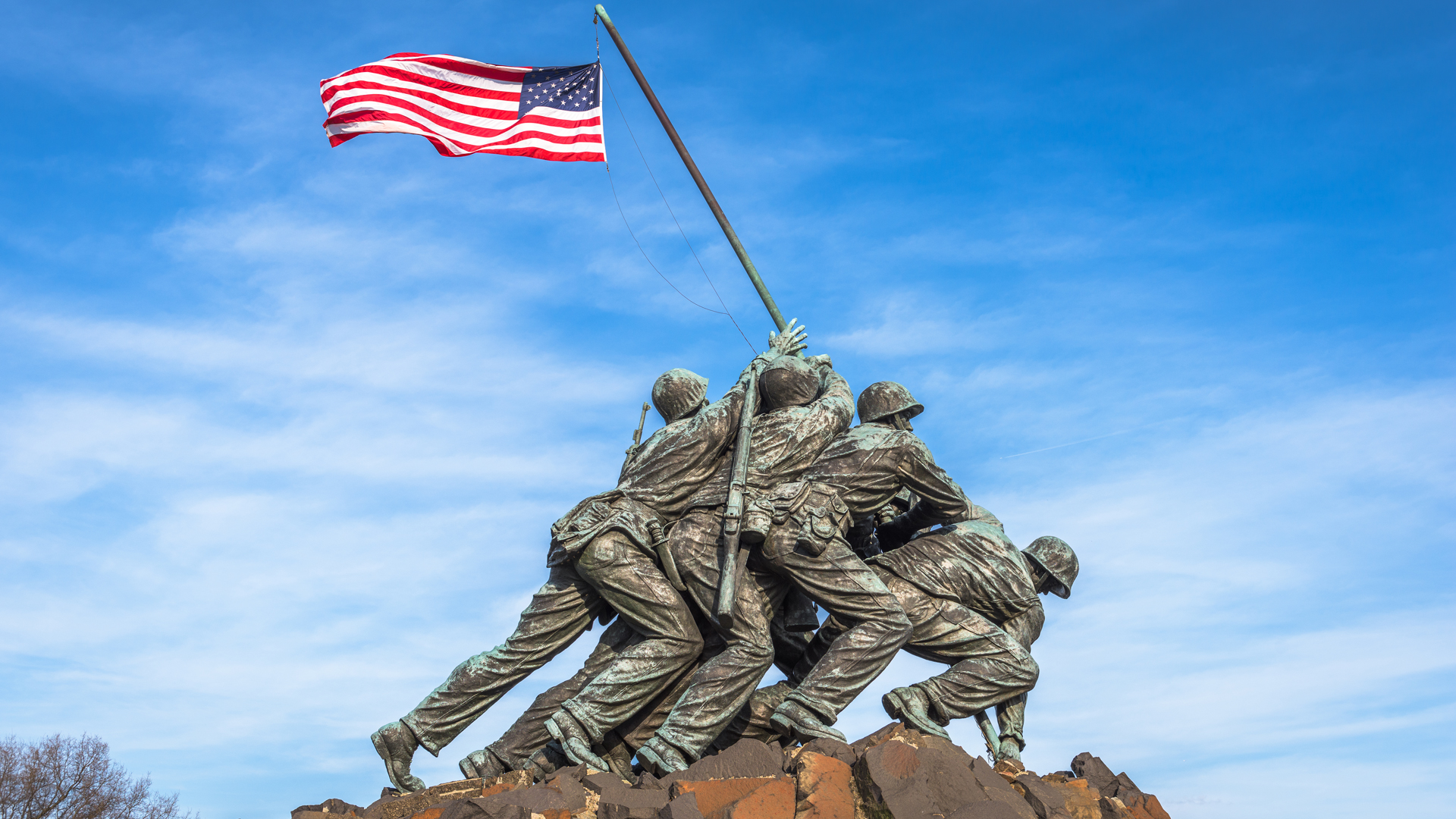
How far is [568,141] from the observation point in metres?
9.35

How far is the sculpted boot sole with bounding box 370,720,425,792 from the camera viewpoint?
24.8ft

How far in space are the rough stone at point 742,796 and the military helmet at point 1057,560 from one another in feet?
10.6

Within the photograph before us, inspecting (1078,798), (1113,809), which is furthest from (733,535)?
(1113,809)

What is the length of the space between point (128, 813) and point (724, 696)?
43.5ft

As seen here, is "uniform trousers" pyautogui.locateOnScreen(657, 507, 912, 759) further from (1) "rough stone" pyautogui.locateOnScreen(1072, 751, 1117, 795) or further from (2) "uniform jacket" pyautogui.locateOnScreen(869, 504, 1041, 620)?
(1) "rough stone" pyautogui.locateOnScreen(1072, 751, 1117, 795)

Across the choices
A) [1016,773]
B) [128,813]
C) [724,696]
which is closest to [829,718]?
[724,696]

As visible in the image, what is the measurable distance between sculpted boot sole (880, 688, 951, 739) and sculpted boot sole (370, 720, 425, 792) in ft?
9.75

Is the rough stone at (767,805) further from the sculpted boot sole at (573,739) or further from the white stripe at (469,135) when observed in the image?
the white stripe at (469,135)

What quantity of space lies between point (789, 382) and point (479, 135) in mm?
3160

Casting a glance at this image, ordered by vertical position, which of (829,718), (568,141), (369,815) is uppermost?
(568,141)

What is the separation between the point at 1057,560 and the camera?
27.9 ft

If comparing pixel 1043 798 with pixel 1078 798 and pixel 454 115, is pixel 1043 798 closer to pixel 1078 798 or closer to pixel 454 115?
pixel 1078 798

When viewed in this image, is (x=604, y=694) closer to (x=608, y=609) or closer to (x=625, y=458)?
(x=608, y=609)

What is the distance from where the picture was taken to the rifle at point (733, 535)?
24.8 ft
